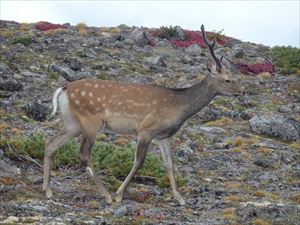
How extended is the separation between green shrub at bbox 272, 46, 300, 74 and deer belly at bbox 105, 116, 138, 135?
70.4 ft

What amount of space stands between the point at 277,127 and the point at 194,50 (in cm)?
1450

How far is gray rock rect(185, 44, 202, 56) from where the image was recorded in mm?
33438

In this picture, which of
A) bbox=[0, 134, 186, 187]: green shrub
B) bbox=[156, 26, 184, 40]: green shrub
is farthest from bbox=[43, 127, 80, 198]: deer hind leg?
bbox=[156, 26, 184, 40]: green shrub

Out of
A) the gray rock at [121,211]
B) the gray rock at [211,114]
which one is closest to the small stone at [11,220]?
the gray rock at [121,211]

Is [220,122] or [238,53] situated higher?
[238,53]

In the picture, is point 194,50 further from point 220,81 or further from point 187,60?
point 220,81

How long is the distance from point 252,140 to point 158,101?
7201 millimetres

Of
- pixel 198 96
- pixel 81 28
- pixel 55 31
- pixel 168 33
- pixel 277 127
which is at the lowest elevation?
pixel 277 127

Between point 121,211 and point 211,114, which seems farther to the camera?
point 211,114

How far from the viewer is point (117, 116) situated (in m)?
12.0

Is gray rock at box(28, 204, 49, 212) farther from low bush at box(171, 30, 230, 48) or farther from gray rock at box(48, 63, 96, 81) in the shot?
low bush at box(171, 30, 230, 48)

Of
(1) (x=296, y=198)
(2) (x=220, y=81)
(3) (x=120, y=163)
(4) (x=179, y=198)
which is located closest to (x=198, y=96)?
(2) (x=220, y=81)

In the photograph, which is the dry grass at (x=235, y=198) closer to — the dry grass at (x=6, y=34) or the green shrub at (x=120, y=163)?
the green shrub at (x=120, y=163)

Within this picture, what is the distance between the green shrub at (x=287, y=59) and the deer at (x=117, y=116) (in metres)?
21.0
